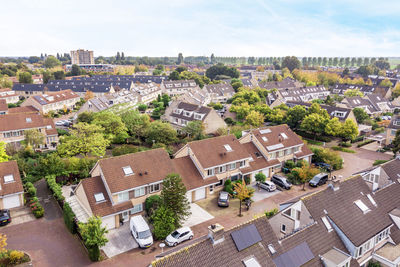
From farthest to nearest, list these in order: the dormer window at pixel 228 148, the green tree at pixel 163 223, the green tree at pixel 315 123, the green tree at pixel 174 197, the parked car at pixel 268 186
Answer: the green tree at pixel 315 123 < the dormer window at pixel 228 148 < the parked car at pixel 268 186 < the green tree at pixel 174 197 < the green tree at pixel 163 223

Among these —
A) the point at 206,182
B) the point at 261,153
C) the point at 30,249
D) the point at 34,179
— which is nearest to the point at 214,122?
the point at 261,153

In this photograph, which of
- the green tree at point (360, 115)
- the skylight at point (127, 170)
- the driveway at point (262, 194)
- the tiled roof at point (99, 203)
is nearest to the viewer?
the tiled roof at point (99, 203)

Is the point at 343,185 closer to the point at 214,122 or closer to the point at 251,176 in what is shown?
the point at 251,176

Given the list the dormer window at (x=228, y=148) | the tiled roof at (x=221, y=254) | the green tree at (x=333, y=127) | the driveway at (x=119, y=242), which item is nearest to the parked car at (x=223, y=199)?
the dormer window at (x=228, y=148)

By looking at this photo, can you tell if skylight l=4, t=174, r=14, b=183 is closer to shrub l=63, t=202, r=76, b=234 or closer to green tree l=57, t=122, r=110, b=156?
shrub l=63, t=202, r=76, b=234

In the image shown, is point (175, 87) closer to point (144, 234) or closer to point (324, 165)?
point (324, 165)

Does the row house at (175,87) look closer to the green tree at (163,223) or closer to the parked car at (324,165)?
the parked car at (324,165)
